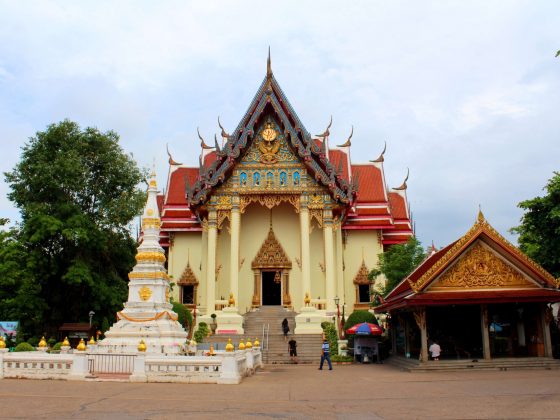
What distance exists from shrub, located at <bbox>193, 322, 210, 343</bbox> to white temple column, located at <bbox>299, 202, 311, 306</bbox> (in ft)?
13.7

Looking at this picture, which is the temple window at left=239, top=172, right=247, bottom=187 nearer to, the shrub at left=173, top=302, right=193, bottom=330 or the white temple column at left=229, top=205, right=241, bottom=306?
the white temple column at left=229, top=205, right=241, bottom=306

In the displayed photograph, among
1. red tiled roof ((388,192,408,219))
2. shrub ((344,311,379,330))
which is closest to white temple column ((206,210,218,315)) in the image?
shrub ((344,311,379,330))

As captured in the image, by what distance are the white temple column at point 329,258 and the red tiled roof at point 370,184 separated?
4.70 m

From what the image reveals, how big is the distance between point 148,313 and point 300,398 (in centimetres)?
744

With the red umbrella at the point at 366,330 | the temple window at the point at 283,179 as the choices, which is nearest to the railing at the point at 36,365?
the red umbrella at the point at 366,330

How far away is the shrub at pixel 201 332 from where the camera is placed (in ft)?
73.2

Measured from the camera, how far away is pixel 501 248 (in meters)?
15.4

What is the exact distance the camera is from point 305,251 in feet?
79.3

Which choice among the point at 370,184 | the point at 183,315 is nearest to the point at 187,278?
the point at 183,315

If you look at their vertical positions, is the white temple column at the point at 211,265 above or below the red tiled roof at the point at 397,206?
below

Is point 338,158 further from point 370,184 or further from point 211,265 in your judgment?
point 211,265

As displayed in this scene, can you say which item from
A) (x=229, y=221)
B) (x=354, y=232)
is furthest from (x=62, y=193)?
(x=354, y=232)

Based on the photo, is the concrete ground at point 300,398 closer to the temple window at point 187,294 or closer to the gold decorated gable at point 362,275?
the gold decorated gable at point 362,275

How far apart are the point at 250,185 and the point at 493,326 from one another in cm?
1105
